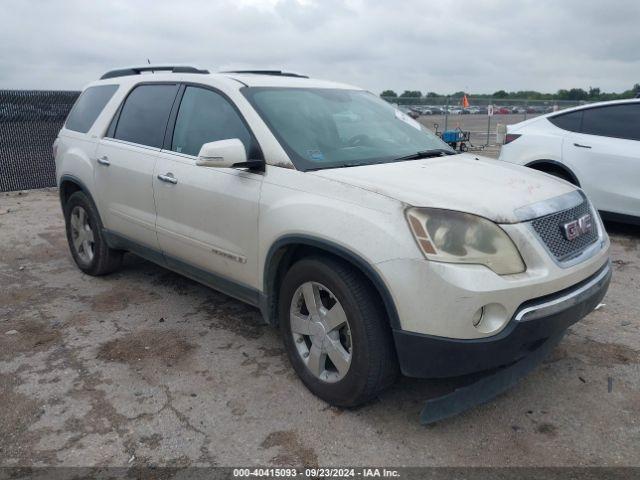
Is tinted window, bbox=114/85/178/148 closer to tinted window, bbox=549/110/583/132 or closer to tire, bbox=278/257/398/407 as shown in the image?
tire, bbox=278/257/398/407

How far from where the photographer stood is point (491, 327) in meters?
2.62

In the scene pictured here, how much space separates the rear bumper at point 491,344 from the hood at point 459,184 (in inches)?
18.1

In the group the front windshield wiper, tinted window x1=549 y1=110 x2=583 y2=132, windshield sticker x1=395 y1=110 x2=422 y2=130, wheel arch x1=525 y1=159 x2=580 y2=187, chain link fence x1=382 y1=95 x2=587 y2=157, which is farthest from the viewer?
chain link fence x1=382 y1=95 x2=587 y2=157

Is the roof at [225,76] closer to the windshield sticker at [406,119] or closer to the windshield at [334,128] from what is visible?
the windshield at [334,128]

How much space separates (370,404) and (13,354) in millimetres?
2460

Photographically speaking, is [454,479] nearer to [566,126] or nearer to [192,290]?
[192,290]

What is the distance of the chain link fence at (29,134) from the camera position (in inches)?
402

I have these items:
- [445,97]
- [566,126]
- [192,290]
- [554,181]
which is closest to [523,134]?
[566,126]

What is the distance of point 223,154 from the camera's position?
3271mm

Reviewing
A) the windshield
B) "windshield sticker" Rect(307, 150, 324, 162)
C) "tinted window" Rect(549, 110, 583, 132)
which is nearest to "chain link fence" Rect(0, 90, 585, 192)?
"tinted window" Rect(549, 110, 583, 132)

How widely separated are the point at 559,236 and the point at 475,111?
20.3 metres

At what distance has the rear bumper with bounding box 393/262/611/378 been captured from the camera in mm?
2617

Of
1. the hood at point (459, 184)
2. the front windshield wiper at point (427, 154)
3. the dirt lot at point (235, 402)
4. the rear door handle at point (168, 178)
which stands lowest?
the dirt lot at point (235, 402)

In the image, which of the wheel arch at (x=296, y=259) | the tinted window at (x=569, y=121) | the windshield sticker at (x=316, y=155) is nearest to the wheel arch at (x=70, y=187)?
the wheel arch at (x=296, y=259)
